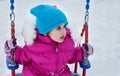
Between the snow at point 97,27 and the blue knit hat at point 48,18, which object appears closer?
the blue knit hat at point 48,18

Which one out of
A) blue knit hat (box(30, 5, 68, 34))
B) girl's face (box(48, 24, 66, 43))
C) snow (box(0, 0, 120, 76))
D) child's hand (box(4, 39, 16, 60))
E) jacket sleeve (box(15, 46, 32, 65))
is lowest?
snow (box(0, 0, 120, 76))

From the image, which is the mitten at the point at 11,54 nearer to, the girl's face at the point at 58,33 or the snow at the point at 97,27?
the girl's face at the point at 58,33

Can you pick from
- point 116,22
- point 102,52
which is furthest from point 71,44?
point 116,22

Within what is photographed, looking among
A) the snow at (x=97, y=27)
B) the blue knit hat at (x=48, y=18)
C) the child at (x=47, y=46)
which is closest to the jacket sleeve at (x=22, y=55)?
the child at (x=47, y=46)

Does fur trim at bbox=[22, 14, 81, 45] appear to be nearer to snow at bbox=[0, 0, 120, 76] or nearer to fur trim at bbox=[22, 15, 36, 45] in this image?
fur trim at bbox=[22, 15, 36, 45]

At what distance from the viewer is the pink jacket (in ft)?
6.27

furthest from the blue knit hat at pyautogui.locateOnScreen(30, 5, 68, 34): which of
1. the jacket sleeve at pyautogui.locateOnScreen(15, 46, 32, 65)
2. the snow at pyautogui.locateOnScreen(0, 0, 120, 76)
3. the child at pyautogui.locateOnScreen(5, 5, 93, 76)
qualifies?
the snow at pyautogui.locateOnScreen(0, 0, 120, 76)

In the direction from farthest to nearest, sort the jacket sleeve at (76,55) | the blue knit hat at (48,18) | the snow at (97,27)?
the snow at (97,27) < the jacket sleeve at (76,55) < the blue knit hat at (48,18)

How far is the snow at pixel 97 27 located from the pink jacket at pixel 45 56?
77 cm

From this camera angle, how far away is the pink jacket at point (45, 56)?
75.3 inches

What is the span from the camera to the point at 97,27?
3715 millimetres

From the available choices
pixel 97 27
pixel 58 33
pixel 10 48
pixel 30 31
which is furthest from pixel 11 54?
pixel 97 27

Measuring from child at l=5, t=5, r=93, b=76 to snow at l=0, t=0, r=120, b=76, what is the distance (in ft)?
2.57

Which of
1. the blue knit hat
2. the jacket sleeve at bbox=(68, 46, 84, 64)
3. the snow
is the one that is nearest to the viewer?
the blue knit hat
